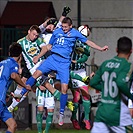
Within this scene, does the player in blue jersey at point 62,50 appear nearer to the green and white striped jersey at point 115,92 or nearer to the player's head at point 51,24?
the player's head at point 51,24

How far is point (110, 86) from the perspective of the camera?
10.4 meters

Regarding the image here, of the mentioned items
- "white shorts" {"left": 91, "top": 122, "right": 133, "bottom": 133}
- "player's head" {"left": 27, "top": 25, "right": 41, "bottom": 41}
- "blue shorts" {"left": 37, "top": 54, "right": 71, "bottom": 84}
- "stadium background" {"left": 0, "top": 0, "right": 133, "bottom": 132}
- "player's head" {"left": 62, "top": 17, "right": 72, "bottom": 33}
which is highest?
"stadium background" {"left": 0, "top": 0, "right": 133, "bottom": 132}

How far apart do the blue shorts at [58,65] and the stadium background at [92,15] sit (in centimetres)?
848

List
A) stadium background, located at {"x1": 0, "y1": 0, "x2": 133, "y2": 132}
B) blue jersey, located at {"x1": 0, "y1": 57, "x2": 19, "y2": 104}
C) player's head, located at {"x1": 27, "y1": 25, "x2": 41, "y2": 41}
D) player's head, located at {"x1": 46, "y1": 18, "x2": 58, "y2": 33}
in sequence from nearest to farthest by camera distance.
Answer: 1. blue jersey, located at {"x1": 0, "y1": 57, "x2": 19, "y2": 104}
2. player's head, located at {"x1": 27, "y1": 25, "x2": 41, "y2": 41}
3. player's head, located at {"x1": 46, "y1": 18, "x2": 58, "y2": 33}
4. stadium background, located at {"x1": 0, "y1": 0, "x2": 133, "y2": 132}

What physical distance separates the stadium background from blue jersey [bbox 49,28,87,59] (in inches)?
335

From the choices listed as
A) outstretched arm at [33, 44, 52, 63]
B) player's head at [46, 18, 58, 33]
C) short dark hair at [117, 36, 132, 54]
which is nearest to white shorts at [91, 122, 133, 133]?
short dark hair at [117, 36, 132, 54]

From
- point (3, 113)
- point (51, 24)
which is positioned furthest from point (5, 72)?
point (51, 24)

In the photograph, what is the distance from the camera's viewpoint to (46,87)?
1719cm

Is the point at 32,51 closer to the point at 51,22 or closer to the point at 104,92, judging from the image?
the point at 51,22

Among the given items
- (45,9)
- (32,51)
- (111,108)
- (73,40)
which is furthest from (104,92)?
(45,9)

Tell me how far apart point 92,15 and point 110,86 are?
1623 cm

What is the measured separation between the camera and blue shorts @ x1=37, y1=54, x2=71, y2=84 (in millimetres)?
16281

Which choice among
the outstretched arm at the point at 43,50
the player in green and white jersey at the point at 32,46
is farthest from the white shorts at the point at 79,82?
the outstretched arm at the point at 43,50

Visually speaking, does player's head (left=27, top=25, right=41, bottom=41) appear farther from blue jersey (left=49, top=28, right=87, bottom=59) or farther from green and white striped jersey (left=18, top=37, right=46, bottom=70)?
blue jersey (left=49, top=28, right=87, bottom=59)
